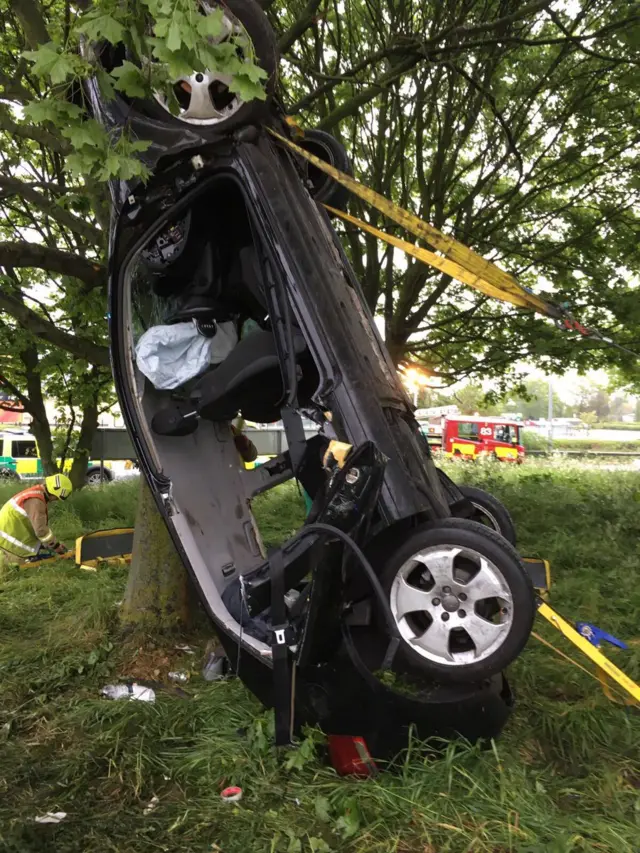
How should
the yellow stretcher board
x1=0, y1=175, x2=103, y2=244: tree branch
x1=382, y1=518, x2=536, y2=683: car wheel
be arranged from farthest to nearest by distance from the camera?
the yellow stretcher board → x1=0, y1=175, x2=103, y2=244: tree branch → x1=382, y1=518, x2=536, y2=683: car wheel

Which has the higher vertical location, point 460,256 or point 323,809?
point 460,256

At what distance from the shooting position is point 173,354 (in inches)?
126

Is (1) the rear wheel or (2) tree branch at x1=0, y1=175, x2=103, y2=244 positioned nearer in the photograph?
(1) the rear wheel

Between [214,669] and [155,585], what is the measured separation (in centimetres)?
85

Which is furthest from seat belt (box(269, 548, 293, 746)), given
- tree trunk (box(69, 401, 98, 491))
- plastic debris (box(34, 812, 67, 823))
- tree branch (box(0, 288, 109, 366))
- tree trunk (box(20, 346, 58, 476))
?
tree trunk (box(20, 346, 58, 476))

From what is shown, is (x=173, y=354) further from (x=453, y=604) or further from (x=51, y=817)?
(x=51, y=817)

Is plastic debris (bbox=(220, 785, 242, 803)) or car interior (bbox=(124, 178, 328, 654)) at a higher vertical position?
car interior (bbox=(124, 178, 328, 654))

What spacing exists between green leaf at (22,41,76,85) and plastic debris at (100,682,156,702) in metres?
3.09

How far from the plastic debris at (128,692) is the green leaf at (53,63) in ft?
10.1

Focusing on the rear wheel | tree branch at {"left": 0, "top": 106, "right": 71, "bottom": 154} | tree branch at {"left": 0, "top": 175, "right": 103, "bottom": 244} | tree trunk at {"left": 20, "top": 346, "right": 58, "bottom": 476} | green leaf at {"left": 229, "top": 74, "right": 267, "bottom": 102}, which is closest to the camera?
green leaf at {"left": 229, "top": 74, "right": 267, "bottom": 102}

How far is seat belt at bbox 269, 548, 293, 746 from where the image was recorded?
2502 mm


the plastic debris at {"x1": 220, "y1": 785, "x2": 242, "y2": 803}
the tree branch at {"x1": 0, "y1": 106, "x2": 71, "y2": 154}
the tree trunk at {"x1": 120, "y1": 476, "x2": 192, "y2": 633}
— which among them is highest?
the tree branch at {"x1": 0, "y1": 106, "x2": 71, "y2": 154}

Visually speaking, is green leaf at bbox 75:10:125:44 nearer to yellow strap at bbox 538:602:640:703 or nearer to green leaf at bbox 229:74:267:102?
green leaf at bbox 229:74:267:102

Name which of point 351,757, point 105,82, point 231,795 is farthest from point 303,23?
point 231,795
